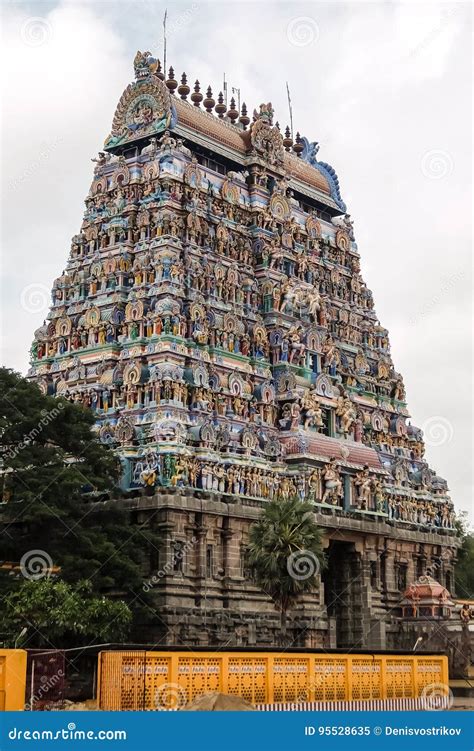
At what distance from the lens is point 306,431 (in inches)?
2790

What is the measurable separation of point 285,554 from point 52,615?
1170cm

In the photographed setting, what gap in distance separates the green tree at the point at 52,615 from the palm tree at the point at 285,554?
25.4 feet

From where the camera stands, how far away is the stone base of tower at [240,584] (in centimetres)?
5928

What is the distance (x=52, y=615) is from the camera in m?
48.6

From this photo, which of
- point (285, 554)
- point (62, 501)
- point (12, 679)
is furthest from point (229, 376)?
point (12, 679)

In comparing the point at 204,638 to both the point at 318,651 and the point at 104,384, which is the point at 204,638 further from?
the point at 318,651

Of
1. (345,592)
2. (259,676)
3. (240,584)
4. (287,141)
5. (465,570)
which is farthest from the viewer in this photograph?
(465,570)

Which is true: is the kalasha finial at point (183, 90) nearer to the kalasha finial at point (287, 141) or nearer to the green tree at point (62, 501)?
the kalasha finial at point (287, 141)

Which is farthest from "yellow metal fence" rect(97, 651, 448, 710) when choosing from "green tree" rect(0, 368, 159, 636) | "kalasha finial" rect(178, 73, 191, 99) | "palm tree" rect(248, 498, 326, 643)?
"kalasha finial" rect(178, 73, 191, 99)

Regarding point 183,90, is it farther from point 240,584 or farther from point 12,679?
point 12,679

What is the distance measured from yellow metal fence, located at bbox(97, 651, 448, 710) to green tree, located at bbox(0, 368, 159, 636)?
1857 cm

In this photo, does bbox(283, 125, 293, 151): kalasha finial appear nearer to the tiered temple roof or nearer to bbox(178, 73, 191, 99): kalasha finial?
the tiered temple roof

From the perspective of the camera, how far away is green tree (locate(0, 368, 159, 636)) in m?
55.0

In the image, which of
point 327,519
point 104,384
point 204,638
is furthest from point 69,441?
point 327,519
